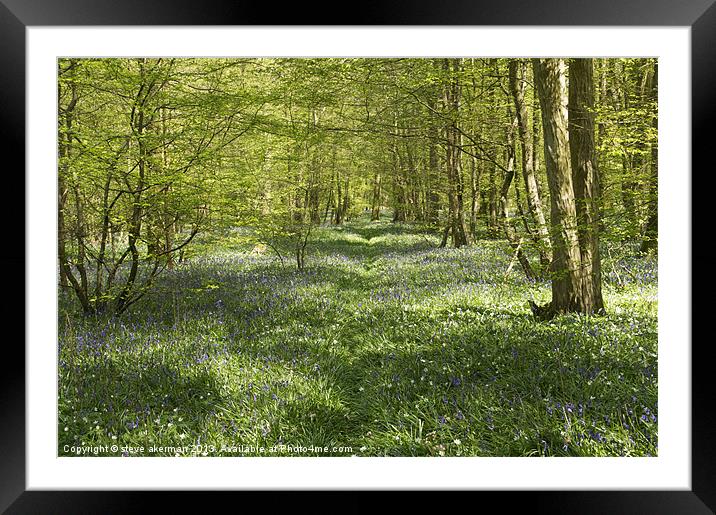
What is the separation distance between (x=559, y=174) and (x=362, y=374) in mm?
3404

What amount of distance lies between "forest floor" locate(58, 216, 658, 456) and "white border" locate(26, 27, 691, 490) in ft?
0.46

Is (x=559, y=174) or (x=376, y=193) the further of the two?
(x=376, y=193)

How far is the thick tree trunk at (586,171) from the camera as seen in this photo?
15.4 ft

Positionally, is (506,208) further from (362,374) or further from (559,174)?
(362,374)

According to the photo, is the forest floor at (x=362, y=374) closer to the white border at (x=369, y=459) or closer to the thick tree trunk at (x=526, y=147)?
the white border at (x=369, y=459)

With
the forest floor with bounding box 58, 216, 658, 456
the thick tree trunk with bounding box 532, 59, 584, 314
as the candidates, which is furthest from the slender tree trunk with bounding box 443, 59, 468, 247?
the forest floor with bounding box 58, 216, 658, 456

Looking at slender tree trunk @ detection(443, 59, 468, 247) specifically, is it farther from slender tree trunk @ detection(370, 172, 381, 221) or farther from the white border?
the white border

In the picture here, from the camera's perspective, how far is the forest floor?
131 inches
